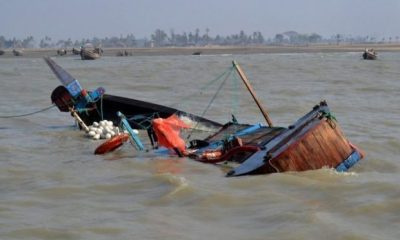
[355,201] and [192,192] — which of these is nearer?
[355,201]

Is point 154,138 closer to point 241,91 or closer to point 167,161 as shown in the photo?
point 167,161

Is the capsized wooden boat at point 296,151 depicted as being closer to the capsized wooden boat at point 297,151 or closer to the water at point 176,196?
the capsized wooden boat at point 297,151

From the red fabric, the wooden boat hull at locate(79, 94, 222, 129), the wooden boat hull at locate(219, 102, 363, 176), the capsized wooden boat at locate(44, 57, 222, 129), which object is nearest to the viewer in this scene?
the wooden boat hull at locate(219, 102, 363, 176)

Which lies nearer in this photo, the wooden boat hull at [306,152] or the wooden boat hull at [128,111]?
the wooden boat hull at [306,152]

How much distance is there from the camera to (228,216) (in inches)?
289

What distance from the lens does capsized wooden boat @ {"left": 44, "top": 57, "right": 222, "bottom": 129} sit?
47.3ft

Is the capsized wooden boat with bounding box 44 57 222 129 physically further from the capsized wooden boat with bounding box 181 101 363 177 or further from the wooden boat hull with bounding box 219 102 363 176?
the wooden boat hull with bounding box 219 102 363 176

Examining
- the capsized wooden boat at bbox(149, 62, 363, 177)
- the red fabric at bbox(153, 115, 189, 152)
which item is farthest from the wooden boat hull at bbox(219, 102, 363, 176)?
the red fabric at bbox(153, 115, 189, 152)

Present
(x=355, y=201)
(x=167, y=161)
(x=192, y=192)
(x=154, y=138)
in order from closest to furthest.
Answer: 1. (x=355, y=201)
2. (x=192, y=192)
3. (x=167, y=161)
4. (x=154, y=138)

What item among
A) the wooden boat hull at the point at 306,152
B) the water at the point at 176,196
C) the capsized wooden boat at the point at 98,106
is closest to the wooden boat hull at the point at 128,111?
the capsized wooden boat at the point at 98,106

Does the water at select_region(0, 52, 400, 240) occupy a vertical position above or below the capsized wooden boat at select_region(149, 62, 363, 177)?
below

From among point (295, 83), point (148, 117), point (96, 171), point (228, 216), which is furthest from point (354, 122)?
point (295, 83)

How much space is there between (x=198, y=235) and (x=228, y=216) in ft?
2.49

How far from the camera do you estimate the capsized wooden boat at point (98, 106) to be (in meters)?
14.4
